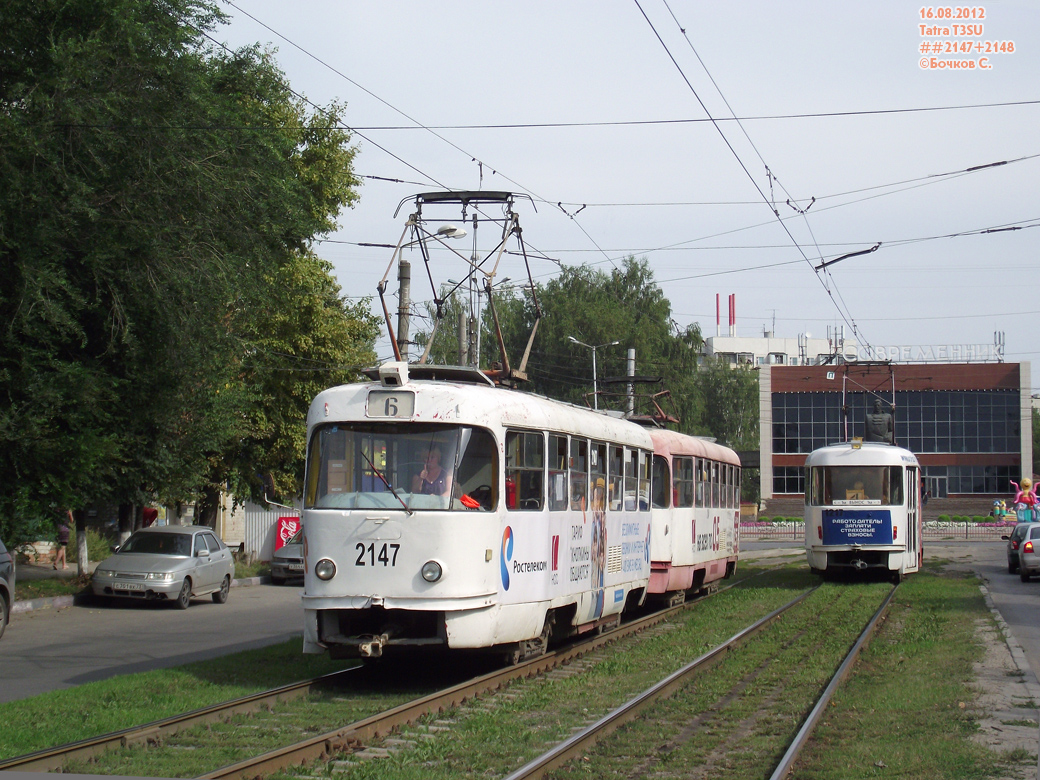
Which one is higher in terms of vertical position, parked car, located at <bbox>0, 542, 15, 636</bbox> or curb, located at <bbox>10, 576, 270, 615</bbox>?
parked car, located at <bbox>0, 542, 15, 636</bbox>

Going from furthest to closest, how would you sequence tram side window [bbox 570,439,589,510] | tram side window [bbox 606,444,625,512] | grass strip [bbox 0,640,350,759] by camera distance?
tram side window [bbox 606,444,625,512] < tram side window [bbox 570,439,589,510] < grass strip [bbox 0,640,350,759]

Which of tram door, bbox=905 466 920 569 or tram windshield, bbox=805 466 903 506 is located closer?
tram windshield, bbox=805 466 903 506

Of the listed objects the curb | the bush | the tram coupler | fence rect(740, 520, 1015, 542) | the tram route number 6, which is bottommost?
fence rect(740, 520, 1015, 542)

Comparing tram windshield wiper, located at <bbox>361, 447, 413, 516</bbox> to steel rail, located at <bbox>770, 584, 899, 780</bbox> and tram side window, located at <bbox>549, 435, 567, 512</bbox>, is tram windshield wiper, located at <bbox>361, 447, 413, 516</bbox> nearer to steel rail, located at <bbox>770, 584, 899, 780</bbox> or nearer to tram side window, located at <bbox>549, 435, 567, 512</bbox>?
tram side window, located at <bbox>549, 435, 567, 512</bbox>

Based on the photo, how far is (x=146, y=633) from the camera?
1653 centimetres

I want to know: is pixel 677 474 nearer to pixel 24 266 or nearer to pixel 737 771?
pixel 24 266

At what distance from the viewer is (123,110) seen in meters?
17.9

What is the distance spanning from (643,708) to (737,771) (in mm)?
2162

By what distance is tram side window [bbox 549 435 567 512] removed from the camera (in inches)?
480

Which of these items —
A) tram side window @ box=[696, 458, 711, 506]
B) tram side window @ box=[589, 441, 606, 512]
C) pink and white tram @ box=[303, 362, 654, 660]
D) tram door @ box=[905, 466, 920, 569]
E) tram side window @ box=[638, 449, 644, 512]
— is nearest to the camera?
pink and white tram @ box=[303, 362, 654, 660]

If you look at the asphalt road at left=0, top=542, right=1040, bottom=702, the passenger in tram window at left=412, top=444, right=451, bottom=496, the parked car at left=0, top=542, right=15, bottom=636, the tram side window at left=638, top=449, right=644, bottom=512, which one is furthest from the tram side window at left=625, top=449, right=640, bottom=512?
the parked car at left=0, top=542, right=15, bottom=636

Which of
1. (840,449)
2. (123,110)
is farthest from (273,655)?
(840,449)

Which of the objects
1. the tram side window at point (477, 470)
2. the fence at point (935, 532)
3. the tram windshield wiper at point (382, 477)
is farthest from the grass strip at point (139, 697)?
the fence at point (935, 532)

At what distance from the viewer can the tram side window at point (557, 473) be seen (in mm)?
12180
